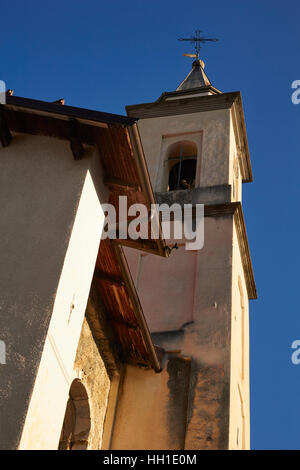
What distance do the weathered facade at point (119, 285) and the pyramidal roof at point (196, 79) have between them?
2233 mm

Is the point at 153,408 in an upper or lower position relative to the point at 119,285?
lower

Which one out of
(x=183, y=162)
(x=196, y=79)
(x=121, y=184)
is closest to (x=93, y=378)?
(x=121, y=184)

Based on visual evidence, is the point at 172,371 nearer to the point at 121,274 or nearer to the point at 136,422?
the point at 136,422

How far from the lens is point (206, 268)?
11.1 metres

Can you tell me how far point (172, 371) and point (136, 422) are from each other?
101cm

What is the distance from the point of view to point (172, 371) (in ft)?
31.5

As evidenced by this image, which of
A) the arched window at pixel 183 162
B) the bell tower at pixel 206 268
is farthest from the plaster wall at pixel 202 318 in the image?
the arched window at pixel 183 162

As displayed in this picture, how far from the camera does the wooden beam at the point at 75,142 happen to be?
6.01 meters

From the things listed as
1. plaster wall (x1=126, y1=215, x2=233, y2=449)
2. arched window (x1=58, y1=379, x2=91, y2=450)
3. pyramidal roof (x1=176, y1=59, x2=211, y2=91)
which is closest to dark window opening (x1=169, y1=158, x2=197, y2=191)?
plaster wall (x1=126, y1=215, x2=233, y2=449)

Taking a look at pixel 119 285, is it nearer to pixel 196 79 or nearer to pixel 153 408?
pixel 153 408

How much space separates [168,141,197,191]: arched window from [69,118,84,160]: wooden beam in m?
8.32

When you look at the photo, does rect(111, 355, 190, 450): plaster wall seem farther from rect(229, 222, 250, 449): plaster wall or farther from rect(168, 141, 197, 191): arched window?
rect(168, 141, 197, 191): arched window

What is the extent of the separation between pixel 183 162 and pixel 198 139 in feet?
2.21

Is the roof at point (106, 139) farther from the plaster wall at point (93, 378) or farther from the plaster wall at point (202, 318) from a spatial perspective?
the plaster wall at point (202, 318)
